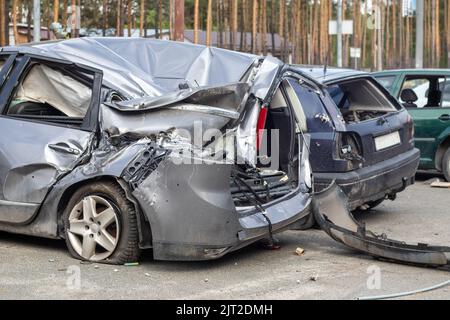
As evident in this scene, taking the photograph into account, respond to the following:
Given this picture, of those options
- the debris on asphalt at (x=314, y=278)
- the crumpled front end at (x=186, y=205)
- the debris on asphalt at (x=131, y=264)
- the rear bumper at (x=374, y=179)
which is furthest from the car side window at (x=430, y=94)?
the debris on asphalt at (x=131, y=264)

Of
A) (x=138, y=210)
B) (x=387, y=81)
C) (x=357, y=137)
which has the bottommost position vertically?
(x=138, y=210)

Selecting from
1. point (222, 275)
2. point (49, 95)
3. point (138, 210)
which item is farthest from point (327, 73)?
point (138, 210)

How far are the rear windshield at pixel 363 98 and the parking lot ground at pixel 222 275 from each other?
6.39ft

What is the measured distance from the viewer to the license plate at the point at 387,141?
27.1ft

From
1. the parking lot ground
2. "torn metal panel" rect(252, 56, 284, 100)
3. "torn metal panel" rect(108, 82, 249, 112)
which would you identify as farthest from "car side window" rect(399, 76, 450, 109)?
"torn metal panel" rect(108, 82, 249, 112)

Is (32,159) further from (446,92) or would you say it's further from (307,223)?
(446,92)

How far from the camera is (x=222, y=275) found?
6211 millimetres

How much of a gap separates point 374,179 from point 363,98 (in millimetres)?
1395

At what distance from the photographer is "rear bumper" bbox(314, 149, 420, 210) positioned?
24.9ft

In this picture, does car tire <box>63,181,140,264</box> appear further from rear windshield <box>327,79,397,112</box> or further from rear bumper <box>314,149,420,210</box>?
rear windshield <box>327,79,397,112</box>

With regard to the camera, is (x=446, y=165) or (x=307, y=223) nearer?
(x=307, y=223)

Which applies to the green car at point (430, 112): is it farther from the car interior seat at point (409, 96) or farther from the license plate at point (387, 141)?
the license plate at point (387, 141)

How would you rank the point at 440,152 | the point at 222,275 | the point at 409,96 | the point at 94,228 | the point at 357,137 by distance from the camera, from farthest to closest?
the point at 440,152 < the point at 409,96 < the point at 357,137 < the point at 94,228 < the point at 222,275
